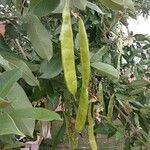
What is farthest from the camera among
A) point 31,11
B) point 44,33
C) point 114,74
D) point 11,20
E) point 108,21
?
point 108,21

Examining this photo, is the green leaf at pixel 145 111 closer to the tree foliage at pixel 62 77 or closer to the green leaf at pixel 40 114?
the tree foliage at pixel 62 77

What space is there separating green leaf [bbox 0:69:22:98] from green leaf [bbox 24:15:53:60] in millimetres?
186

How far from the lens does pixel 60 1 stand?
30.5 inches

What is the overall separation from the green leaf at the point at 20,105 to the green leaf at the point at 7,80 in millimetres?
47

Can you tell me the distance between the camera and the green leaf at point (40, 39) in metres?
0.88

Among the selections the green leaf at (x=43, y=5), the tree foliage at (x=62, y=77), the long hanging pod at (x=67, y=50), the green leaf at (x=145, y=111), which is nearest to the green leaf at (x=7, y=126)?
the tree foliage at (x=62, y=77)

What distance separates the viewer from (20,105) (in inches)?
30.8

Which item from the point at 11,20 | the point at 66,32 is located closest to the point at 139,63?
the point at 11,20

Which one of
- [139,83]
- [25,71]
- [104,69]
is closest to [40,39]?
[25,71]

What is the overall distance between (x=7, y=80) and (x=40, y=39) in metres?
0.22

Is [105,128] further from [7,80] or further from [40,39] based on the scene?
[7,80]

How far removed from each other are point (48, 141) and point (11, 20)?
71.7 inches

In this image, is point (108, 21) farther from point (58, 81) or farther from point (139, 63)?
point (58, 81)

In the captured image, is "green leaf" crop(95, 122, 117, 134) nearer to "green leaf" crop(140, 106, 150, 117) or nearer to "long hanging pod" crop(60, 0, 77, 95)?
"green leaf" crop(140, 106, 150, 117)
